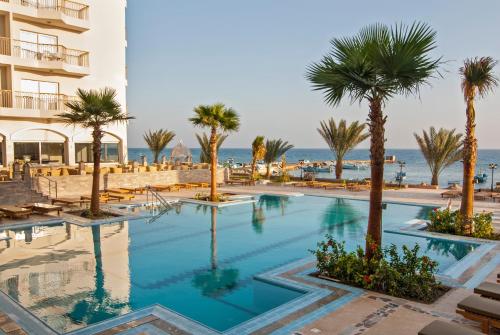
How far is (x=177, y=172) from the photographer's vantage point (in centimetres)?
3027

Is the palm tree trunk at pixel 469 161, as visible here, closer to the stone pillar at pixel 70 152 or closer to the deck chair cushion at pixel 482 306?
the deck chair cushion at pixel 482 306

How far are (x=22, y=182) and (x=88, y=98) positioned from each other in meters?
7.48

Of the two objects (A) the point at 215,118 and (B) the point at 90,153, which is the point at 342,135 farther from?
(B) the point at 90,153

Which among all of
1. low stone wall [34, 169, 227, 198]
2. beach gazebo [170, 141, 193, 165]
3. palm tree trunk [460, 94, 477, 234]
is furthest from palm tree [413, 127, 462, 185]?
beach gazebo [170, 141, 193, 165]

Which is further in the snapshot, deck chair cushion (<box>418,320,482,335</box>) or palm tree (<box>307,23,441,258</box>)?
palm tree (<box>307,23,441,258</box>)

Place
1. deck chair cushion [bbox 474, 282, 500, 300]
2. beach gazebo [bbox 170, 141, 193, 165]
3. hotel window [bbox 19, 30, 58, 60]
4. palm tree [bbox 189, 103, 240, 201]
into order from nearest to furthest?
deck chair cushion [bbox 474, 282, 500, 300], palm tree [bbox 189, 103, 240, 201], hotel window [bbox 19, 30, 58, 60], beach gazebo [bbox 170, 141, 193, 165]

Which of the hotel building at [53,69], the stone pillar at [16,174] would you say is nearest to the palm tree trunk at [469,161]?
the stone pillar at [16,174]

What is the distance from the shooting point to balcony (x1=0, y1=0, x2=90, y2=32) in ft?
81.1

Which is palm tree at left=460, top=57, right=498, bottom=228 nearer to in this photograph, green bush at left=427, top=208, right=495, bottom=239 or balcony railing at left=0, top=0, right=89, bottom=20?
green bush at left=427, top=208, right=495, bottom=239

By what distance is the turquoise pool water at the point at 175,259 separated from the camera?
8.01 m

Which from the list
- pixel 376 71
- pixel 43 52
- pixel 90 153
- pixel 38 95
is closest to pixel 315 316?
pixel 376 71

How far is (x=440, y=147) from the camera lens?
30.1m

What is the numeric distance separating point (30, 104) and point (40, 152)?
3.21 metres

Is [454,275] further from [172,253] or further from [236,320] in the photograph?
[172,253]
